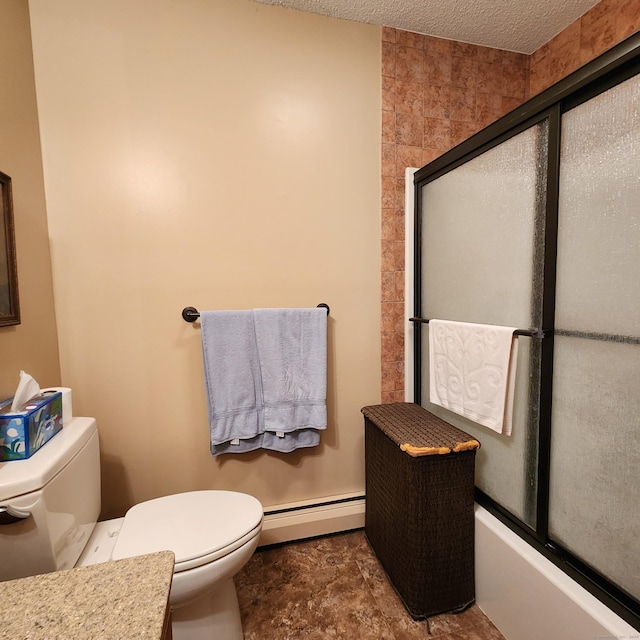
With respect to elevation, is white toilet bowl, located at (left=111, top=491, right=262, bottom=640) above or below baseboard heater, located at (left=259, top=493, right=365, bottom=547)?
above

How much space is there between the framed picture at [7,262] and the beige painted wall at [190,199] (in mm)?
228

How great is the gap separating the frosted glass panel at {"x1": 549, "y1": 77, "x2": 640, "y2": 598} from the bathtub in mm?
93

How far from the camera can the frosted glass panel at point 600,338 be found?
80cm

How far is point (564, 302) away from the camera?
945mm

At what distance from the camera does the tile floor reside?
114 cm

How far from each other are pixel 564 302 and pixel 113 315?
158 centimetres

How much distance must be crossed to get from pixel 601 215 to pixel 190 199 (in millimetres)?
1382

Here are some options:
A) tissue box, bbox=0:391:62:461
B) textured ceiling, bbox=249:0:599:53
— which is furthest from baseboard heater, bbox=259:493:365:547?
textured ceiling, bbox=249:0:599:53

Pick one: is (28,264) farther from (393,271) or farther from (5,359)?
(393,271)

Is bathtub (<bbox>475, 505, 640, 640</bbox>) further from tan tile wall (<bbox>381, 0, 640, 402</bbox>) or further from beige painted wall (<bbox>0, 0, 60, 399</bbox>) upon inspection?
beige painted wall (<bbox>0, 0, 60, 399</bbox>)

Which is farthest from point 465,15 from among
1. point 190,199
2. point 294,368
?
point 294,368

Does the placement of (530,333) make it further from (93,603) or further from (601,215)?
(93,603)

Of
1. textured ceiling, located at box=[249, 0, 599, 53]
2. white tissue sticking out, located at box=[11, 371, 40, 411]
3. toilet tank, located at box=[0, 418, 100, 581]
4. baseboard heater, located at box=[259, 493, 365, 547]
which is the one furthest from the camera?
baseboard heater, located at box=[259, 493, 365, 547]

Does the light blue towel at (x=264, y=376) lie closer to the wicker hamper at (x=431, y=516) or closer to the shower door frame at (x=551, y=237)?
the wicker hamper at (x=431, y=516)
